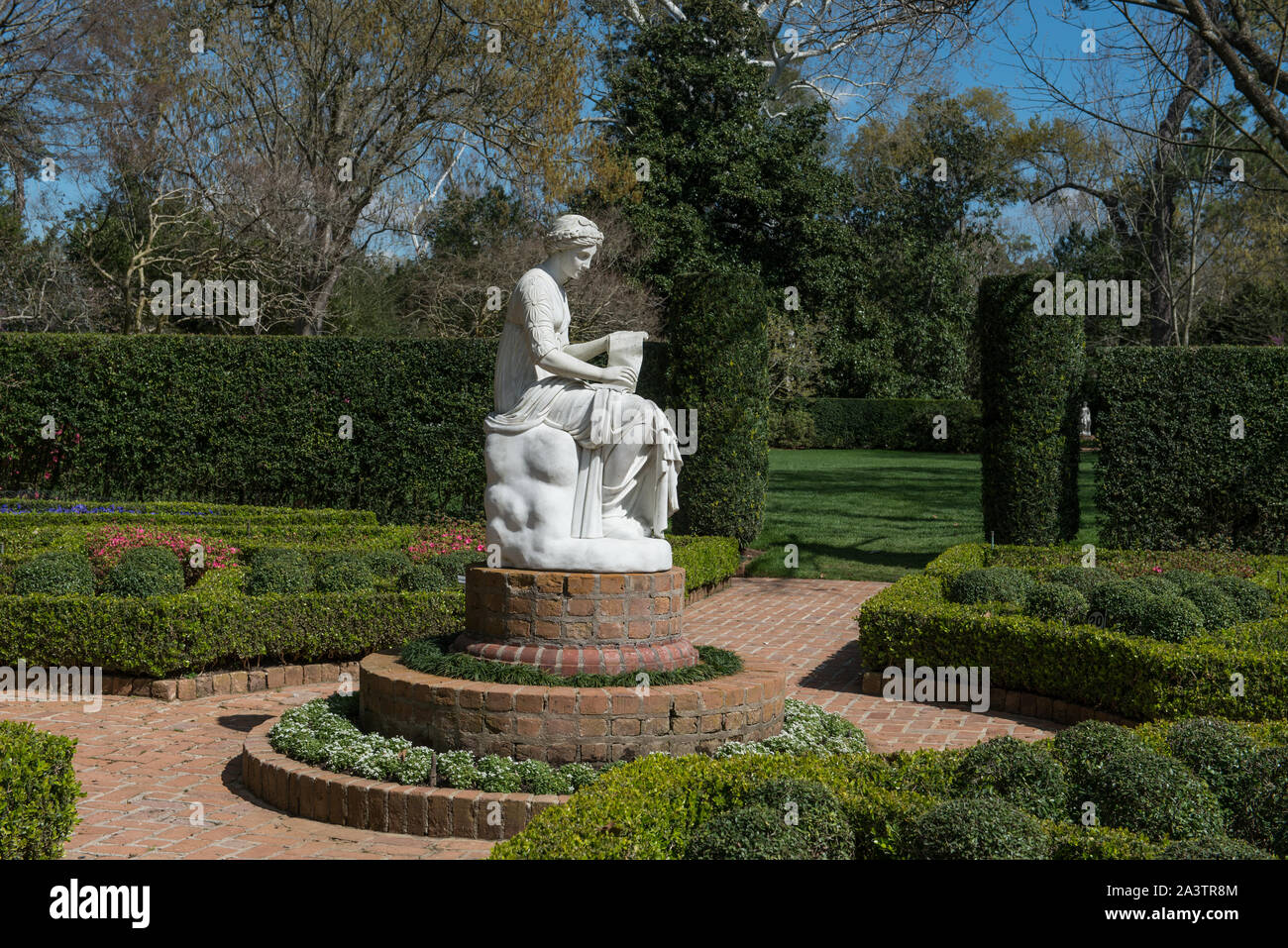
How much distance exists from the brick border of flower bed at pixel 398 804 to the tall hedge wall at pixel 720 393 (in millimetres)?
10107

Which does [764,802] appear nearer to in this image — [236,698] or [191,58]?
[236,698]

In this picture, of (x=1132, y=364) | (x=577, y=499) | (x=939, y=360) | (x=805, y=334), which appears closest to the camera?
(x=577, y=499)

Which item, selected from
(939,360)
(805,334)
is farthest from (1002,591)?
(939,360)

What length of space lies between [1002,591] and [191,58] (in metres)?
20.8

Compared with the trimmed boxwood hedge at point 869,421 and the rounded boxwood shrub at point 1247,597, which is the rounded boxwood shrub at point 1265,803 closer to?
the rounded boxwood shrub at point 1247,597

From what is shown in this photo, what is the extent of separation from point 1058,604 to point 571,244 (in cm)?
523

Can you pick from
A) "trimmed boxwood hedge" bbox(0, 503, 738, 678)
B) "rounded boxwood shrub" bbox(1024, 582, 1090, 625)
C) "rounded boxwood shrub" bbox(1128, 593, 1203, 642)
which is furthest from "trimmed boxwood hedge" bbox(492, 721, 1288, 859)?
"trimmed boxwood hedge" bbox(0, 503, 738, 678)

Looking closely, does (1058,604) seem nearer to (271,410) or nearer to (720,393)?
(720,393)

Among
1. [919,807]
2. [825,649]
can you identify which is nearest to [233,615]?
[825,649]

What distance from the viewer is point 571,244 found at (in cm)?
709

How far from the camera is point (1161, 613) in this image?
8.51m

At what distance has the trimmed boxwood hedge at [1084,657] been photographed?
25.2ft

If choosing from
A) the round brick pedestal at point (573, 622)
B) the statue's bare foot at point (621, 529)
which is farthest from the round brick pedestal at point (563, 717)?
the statue's bare foot at point (621, 529)

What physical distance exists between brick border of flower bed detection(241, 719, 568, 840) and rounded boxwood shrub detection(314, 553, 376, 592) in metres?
3.94
